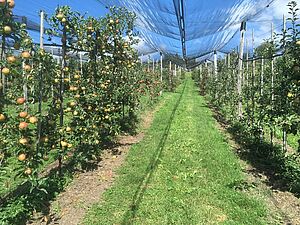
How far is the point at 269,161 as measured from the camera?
16.0ft

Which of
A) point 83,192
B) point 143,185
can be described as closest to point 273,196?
point 143,185

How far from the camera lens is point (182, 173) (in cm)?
429

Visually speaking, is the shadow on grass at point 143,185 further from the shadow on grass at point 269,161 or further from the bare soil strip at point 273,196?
the shadow on grass at point 269,161

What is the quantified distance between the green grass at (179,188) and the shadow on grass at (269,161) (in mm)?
291

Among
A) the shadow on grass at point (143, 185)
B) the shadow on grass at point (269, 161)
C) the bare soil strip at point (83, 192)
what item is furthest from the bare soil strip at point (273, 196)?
the bare soil strip at point (83, 192)

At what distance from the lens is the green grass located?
10.4ft

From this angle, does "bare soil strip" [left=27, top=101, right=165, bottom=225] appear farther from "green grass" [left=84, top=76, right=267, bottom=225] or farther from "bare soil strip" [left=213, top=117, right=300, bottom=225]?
"bare soil strip" [left=213, top=117, right=300, bottom=225]

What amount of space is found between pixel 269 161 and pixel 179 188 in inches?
69.4

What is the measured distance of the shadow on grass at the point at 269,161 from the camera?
3984 mm

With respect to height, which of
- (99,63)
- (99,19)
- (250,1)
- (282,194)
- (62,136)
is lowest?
(282,194)

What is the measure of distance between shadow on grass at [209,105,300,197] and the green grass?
291 millimetres

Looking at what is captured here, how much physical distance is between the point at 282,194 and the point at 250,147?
2.01m

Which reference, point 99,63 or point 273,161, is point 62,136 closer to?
point 99,63

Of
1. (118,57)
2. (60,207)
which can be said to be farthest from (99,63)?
(60,207)
